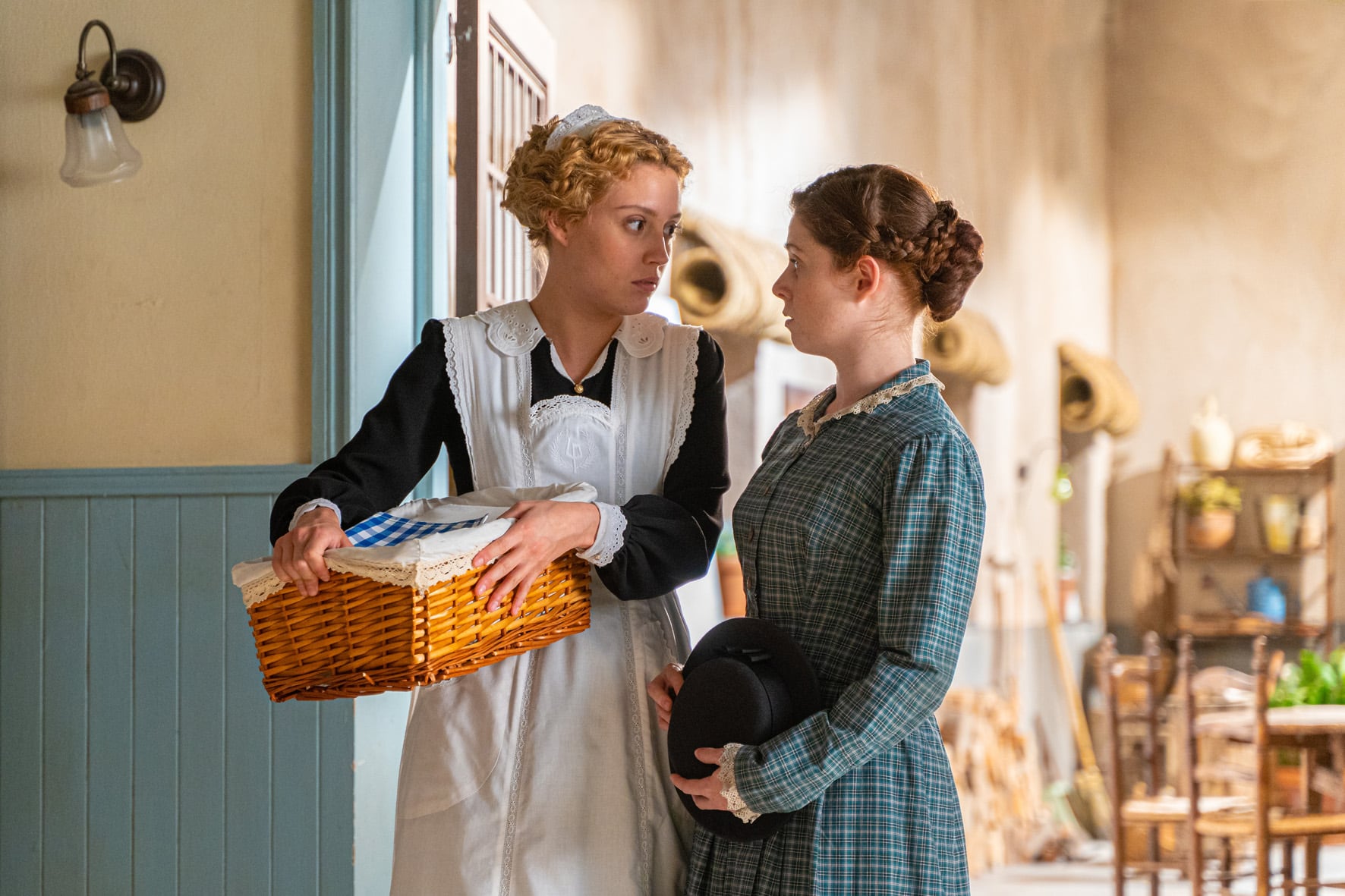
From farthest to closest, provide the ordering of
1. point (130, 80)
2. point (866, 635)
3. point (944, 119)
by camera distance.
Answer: point (944, 119), point (130, 80), point (866, 635)

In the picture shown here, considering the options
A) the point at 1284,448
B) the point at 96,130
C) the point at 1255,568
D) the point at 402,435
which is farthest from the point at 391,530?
the point at 1255,568

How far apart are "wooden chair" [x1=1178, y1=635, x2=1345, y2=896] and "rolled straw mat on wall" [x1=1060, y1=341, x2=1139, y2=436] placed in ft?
11.4

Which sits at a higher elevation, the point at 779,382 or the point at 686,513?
the point at 779,382

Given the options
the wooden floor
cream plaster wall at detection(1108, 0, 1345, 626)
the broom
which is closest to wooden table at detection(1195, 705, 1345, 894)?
the wooden floor

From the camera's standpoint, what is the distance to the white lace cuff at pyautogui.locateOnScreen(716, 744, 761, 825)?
1420mm

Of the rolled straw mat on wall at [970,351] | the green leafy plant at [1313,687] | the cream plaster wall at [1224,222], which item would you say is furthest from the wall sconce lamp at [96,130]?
the cream plaster wall at [1224,222]

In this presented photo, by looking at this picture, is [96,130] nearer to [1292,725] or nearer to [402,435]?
[402,435]

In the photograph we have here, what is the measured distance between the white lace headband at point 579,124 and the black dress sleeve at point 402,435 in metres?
0.30

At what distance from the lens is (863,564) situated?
150 cm

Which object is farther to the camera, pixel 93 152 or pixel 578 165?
pixel 93 152

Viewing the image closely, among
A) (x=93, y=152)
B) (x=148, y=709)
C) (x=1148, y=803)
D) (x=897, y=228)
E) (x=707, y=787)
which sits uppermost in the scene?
(x=93, y=152)

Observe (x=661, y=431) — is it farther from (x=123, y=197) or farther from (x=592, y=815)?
(x=123, y=197)

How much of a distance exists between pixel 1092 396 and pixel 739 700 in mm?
7639

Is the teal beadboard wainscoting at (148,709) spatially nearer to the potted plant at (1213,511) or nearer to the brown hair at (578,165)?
the brown hair at (578,165)
